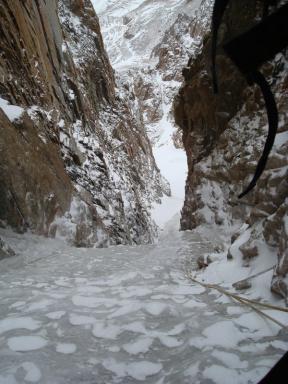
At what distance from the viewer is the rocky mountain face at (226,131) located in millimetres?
7565

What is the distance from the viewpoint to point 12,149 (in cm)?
695

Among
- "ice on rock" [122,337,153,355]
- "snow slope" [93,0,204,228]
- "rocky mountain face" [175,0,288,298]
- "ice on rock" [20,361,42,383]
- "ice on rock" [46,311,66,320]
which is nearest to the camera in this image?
"ice on rock" [20,361,42,383]

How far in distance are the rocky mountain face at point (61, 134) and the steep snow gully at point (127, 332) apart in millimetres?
2865

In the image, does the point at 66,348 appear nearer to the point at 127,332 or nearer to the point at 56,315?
the point at 127,332

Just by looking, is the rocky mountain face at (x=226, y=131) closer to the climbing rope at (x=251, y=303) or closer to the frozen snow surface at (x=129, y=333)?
the climbing rope at (x=251, y=303)

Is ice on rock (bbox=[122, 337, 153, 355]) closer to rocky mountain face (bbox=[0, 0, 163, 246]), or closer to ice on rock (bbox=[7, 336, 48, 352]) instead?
ice on rock (bbox=[7, 336, 48, 352])

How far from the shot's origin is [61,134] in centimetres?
1109

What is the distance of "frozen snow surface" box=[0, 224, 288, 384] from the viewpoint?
2035 millimetres

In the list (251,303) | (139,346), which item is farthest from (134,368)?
(251,303)

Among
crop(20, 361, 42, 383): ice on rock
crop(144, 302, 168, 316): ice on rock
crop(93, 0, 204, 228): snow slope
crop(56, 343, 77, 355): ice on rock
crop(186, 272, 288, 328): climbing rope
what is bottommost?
crop(20, 361, 42, 383): ice on rock

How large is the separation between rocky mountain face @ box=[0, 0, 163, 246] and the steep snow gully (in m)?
2.87

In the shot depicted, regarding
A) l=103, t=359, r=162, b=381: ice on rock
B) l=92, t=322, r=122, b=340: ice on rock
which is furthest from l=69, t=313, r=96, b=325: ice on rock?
l=103, t=359, r=162, b=381: ice on rock

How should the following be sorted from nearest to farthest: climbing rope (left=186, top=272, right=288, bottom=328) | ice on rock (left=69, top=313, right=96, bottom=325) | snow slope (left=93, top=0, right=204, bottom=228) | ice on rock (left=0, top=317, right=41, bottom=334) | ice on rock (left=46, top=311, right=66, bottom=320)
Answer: climbing rope (left=186, top=272, right=288, bottom=328) → ice on rock (left=0, top=317, right=41, bottom=334) → ice on rock (left=69, top=313, right=96, bottom=325) → ice on rock (left=46, top=311, right=66, bottom=320) → snow slope (left=93, top=0, right=204, bottom=228)

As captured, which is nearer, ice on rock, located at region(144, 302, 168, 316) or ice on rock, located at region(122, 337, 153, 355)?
ice on rock, located at region(122, 337, 153, 355)
